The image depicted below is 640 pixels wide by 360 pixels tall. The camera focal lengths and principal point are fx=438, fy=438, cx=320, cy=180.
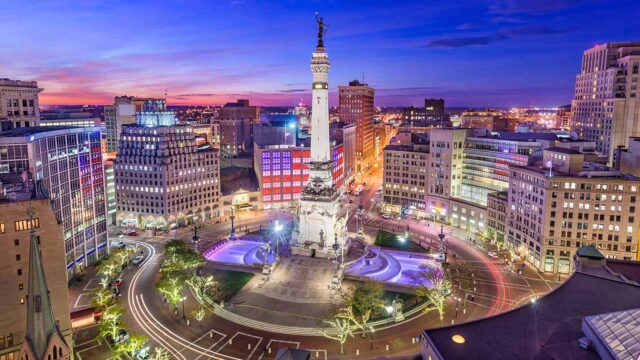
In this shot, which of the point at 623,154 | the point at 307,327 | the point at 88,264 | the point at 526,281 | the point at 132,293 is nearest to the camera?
the point at 307,327

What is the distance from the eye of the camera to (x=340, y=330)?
67500 millimetres

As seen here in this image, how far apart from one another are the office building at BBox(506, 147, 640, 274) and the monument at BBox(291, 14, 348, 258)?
150 feet

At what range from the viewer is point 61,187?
9031 cm

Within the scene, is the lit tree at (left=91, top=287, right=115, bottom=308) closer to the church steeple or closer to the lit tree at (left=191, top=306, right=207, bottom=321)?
the lit tree at (left=191, top=306, right=207, bottom=321)

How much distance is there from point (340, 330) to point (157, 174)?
85212 millimetres

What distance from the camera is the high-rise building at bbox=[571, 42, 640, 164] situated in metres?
148

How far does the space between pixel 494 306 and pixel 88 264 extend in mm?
87942

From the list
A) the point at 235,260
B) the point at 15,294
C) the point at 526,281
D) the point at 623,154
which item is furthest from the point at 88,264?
the point at 623,154

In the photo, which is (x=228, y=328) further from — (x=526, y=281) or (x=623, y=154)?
(x=623, y=154)

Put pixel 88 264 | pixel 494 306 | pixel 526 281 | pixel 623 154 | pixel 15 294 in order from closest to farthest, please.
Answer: pixel 15 294
pixel 494 306
pixel 526 281
pixel 88 264
pixel 623 154

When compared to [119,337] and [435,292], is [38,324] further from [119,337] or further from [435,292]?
[435,292]

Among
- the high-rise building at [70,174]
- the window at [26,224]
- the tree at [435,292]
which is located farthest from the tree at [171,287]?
the tree at [435,292]

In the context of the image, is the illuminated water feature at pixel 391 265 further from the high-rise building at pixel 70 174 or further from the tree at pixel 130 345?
the high-rise building at pixel 70 174

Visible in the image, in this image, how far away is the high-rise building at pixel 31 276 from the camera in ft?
171
